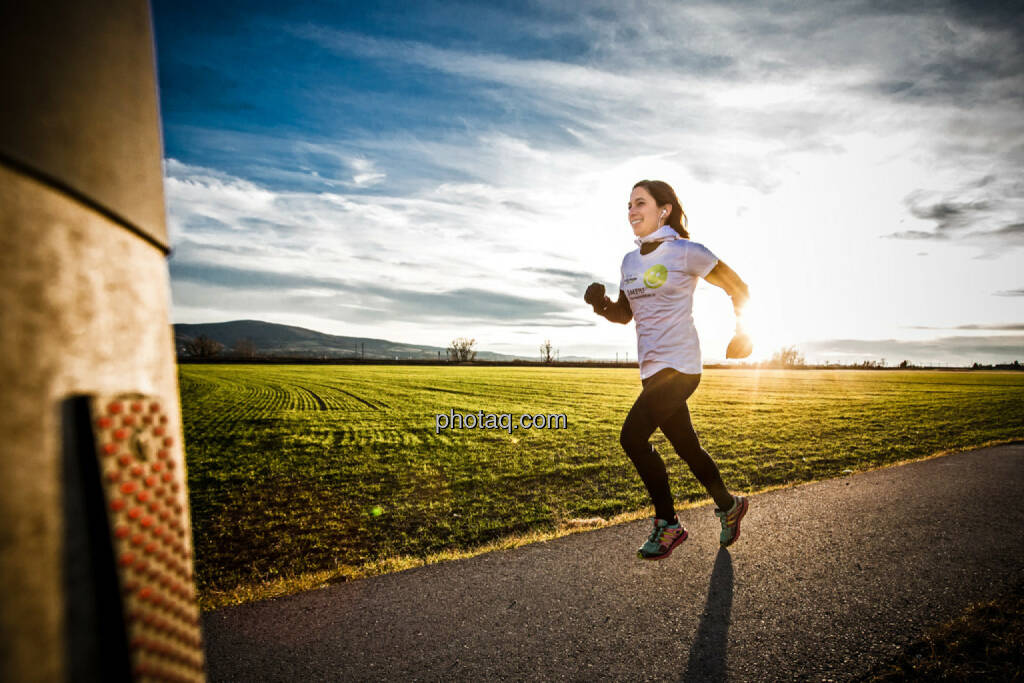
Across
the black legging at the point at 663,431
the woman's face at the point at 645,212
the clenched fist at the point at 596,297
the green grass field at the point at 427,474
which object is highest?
the woman's face at the point at 645,212

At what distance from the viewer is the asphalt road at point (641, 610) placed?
2.51 m

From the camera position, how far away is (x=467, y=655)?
8.51ft

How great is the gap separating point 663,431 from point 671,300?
3.07 feet

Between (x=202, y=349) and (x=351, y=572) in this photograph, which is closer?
(x=351, y=572)

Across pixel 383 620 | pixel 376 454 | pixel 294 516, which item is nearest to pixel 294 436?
pixel 376 454

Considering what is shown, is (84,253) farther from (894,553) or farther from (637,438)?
A: (894,553)

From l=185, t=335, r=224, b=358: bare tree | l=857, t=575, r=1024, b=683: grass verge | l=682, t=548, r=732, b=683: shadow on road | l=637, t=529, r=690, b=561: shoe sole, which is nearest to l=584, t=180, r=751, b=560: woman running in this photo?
l=637, t=529, r=690, b=561: shoe sole

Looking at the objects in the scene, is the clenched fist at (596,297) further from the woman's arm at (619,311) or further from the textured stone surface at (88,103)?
the textured stone surface at (88,103)

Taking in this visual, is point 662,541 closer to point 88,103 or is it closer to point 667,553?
point 667,553

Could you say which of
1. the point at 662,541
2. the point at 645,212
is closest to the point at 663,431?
the point at 662,541

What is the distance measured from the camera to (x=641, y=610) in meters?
3.00

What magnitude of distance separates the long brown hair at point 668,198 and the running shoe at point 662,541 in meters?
2.21

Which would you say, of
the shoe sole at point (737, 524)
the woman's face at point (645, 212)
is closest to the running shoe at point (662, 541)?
the shoe sole at point (737, 524)

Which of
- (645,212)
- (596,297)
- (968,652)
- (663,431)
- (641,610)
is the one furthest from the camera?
(596,297)
